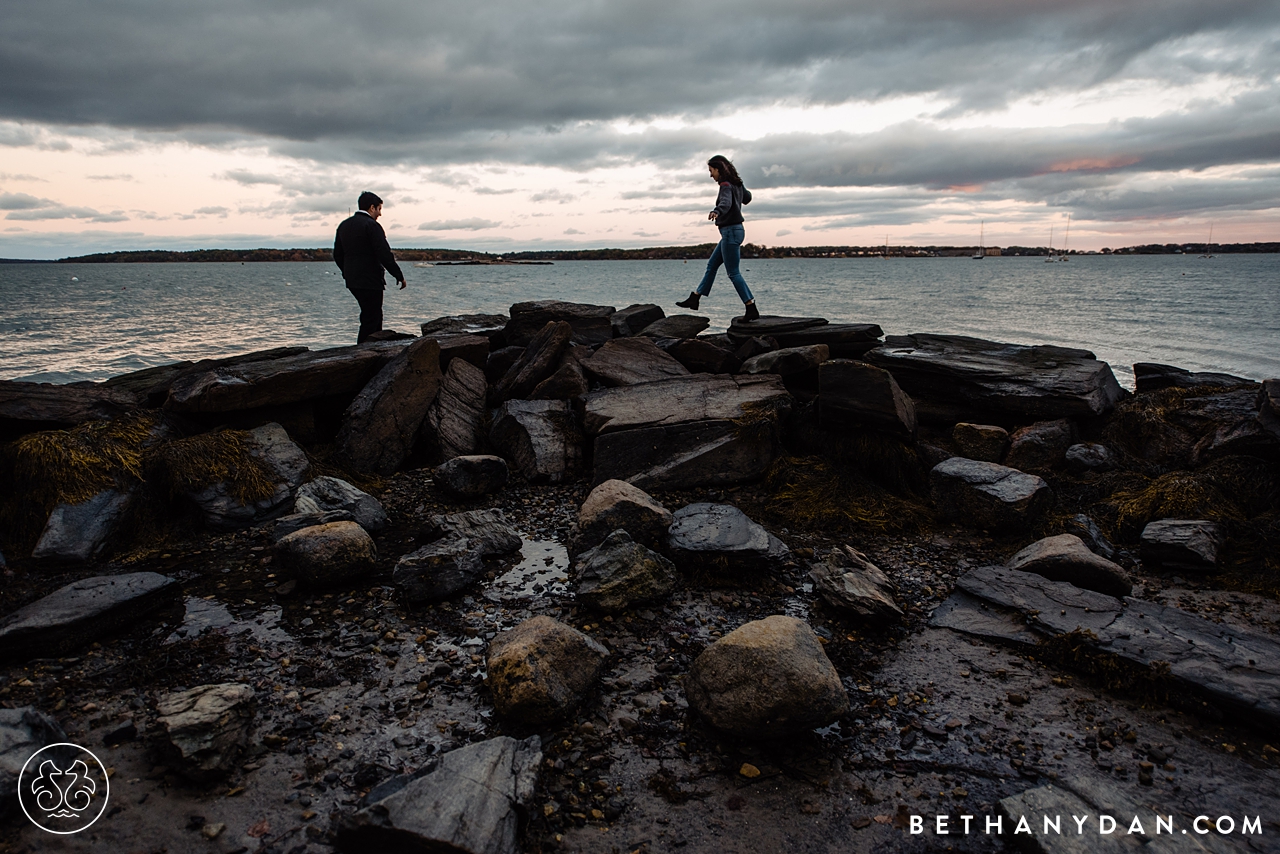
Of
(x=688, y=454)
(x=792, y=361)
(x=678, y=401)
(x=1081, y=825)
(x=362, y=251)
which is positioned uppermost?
(x=362, y=251)

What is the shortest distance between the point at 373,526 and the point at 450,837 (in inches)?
146

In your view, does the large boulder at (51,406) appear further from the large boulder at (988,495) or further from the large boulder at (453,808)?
the large boulder at (988,495)

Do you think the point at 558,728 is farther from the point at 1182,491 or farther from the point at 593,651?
the point at 1182,491

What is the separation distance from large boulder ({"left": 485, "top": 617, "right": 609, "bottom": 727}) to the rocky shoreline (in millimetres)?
20

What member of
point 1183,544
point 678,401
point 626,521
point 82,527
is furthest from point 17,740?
point 1183,544

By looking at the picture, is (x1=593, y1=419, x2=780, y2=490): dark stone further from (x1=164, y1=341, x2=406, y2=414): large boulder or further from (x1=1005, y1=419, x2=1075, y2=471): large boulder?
(x1=164, y1=341, x2=406, y2=414): large boulder

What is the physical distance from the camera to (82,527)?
17.3 ft

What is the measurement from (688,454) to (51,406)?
6.26 meters

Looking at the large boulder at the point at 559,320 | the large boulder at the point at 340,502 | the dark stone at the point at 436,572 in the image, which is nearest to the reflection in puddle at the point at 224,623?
the dark stone at the point at 436,572

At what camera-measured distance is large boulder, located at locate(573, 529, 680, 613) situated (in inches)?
180

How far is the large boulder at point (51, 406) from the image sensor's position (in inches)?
237

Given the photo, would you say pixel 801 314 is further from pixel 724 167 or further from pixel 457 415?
pixel 457 415

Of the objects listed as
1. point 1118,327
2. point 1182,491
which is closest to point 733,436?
point 1182,491

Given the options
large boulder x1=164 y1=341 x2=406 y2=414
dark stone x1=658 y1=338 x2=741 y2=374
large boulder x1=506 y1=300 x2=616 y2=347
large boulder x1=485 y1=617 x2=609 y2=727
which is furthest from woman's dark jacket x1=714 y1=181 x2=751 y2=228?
large boulder x1=485 y1=617 x2=609 y2=727
